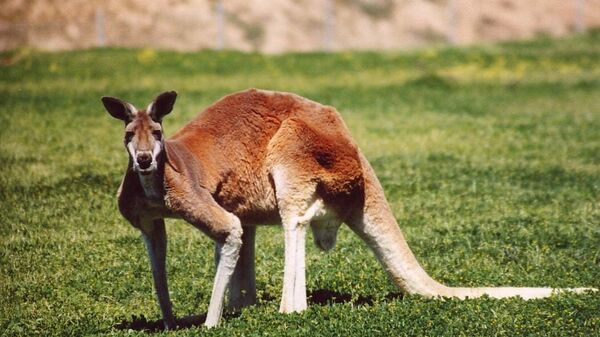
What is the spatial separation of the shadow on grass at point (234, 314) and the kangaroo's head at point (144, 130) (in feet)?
4.63

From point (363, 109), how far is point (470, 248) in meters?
9.64

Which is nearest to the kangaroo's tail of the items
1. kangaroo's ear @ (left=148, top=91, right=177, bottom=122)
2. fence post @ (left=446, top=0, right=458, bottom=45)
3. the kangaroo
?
the kangaroo

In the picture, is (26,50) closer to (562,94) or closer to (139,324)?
(562,94)

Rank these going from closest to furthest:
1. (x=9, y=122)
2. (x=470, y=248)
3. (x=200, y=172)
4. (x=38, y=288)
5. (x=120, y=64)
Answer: (x=200, y=172), (x=38, y=288), (x=470, y=248), (x=9, y=122), (x=120, y=64)

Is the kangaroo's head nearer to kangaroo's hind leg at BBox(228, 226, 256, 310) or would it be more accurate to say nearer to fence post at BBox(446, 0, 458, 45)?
kangaroo's hind leg at BBox(228, 226, 256, 310)

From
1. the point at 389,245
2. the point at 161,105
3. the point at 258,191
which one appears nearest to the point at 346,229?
the point at 389,245

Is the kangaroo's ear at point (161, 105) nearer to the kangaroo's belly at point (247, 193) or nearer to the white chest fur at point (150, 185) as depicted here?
the white chest fur at point (150, 185)

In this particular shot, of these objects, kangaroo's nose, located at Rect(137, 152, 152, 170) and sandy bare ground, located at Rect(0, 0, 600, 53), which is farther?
sandy bare ground, located at Rect(0, 0, 600, 53)

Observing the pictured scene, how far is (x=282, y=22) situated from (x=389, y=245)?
34.6 meters

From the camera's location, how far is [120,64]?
2378 centimetres

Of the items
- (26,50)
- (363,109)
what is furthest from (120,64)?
(363,109)

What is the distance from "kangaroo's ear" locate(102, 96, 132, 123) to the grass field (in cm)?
150

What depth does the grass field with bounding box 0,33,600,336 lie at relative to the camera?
7.19 meters

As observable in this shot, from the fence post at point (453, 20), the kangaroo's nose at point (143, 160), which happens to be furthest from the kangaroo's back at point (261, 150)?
the fence post at point (453, 20)
